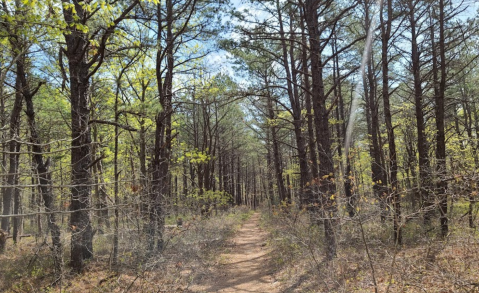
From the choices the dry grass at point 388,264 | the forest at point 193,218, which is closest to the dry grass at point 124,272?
the forest at point 193,218

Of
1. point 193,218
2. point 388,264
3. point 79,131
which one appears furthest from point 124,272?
point 388,264

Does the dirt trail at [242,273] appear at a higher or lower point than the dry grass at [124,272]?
lower

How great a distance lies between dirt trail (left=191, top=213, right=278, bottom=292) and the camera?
7.35 metres

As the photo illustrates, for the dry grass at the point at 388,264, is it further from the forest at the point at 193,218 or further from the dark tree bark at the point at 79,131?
the dark tree bark at the point at 79,131

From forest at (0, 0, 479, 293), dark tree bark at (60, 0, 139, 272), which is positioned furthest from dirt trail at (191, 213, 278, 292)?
dark tree bark at (60, 0, 139, 272)

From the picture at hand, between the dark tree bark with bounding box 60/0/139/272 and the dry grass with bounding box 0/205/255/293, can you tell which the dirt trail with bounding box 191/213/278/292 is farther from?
the dark tree bark with bounding box 60/0/139/272

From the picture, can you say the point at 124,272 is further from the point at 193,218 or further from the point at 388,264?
the point at 388,264

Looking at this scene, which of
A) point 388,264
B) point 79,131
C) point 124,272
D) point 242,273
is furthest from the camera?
point 242,273

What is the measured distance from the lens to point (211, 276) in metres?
8.20

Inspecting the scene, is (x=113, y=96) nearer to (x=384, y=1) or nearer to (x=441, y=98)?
(x=384, y=1)

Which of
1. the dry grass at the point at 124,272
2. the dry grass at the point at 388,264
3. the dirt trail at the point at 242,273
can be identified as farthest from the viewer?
the dirt trail at the point at 242,273

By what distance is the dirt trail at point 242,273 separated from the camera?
7349mm

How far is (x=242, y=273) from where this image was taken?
28.2ft

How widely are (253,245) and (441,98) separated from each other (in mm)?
8979
